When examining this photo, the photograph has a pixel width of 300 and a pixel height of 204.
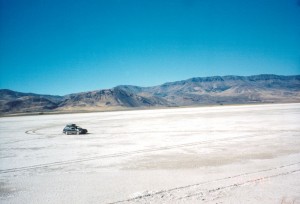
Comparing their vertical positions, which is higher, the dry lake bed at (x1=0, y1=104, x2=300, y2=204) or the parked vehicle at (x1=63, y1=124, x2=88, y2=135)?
the parked vehicle at (x1=63, y1=124, x2=88, y2=135)

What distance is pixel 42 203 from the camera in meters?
10.4

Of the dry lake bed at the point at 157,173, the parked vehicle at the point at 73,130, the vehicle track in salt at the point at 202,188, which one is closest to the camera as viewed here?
the vehicle track in salt at the point at 202,188

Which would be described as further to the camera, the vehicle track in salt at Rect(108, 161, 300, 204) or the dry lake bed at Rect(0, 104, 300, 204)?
the dry lake bed at Rect(0, 104, 300, 204)

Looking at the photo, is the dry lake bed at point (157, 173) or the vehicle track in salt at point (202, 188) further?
the dry lake bed at point (157, 173)

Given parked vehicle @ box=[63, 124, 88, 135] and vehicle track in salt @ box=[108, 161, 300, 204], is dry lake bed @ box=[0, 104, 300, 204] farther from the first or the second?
parked vehicle @ box=[63, 124, 88, 135]

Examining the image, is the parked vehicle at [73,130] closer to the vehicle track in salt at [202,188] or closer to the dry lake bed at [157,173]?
the dry lake bed at [157,173]

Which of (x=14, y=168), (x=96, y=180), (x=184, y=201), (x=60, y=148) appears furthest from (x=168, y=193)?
(x=60, y=148)

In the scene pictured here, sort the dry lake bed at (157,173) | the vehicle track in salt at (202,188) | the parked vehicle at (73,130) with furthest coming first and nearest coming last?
the parked vehicle at (73,130)
the dry lake bed at (157,173)
the vehicle track in salt at (202,188)

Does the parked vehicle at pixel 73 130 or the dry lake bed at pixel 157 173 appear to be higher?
the parked vehicle at pixel 73 130

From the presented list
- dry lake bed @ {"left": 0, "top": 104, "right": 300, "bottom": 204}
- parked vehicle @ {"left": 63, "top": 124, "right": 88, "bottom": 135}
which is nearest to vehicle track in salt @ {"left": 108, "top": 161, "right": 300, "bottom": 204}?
dry lake bed @ {"left": 0, "top": 104, "right": 300, "bottom": 204}

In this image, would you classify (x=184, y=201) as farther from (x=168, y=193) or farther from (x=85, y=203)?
(x=85, y=203)

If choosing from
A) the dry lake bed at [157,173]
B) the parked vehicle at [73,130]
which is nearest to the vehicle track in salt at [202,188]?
the dry lake bed at [157,173]

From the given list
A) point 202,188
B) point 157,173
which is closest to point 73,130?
point 157,173

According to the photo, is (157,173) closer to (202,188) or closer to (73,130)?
(202,188)
